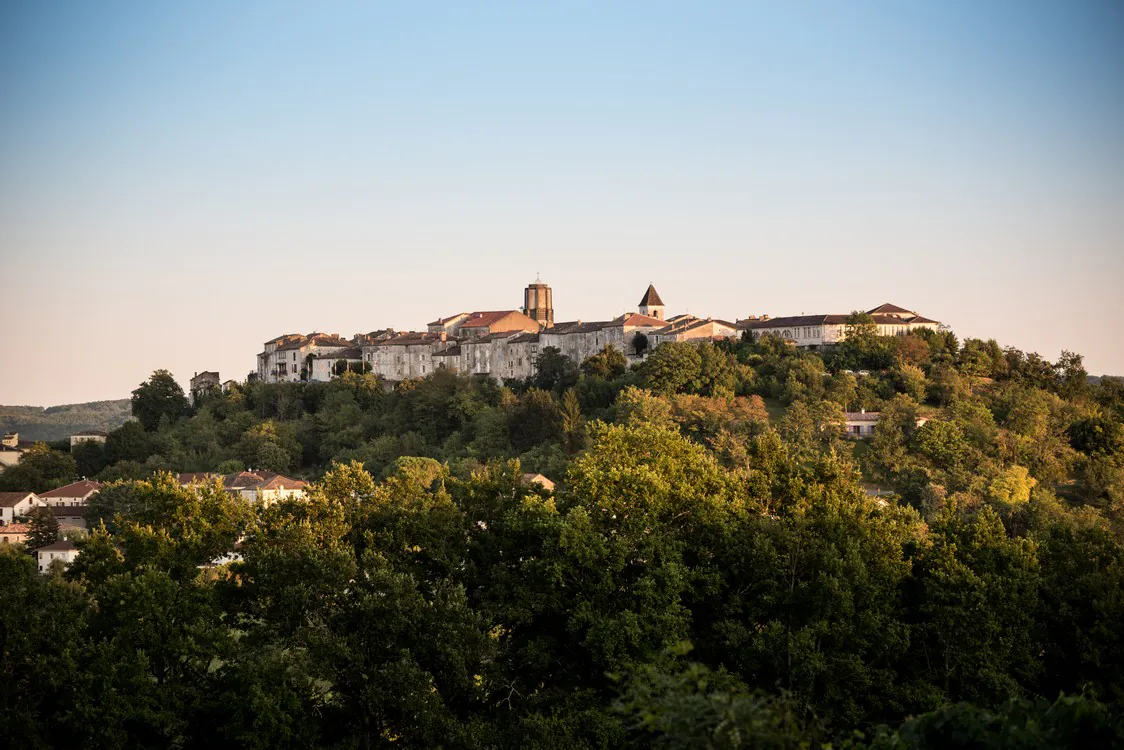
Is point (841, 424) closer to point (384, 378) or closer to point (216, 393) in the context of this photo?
point (384, 378)

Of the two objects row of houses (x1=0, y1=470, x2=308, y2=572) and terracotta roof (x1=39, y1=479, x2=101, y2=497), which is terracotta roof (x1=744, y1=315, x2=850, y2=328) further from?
terracotta roof (x1=39, y1=479, x2=101, y2=497)

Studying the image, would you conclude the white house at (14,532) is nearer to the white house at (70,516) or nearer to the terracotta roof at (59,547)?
the white house at (70,516)

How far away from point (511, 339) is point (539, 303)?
2208cm

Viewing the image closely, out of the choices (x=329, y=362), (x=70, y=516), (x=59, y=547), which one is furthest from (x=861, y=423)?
(x=329, y=362)

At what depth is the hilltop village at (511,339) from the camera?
3804 inches

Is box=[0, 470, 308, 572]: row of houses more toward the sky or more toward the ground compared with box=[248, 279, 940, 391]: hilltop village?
more toward the ground

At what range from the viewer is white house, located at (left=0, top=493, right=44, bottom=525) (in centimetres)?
8012

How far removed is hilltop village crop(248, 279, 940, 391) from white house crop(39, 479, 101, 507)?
28.9 metres

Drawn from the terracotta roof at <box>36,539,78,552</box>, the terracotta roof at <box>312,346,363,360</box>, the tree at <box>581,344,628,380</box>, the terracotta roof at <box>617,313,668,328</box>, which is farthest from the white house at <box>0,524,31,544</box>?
the terracotta roof at <box>617,313,668,328</box>

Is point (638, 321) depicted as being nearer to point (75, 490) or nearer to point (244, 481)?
point (244, 481)

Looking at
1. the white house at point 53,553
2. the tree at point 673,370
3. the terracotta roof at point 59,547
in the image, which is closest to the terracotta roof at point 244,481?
the terracotta roof at point 59,547

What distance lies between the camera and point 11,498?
271 ft

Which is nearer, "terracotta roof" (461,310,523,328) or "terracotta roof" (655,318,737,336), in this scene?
"terracotta roof" (655,318,737,336)

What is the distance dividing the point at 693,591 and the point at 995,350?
65772 millimetres
